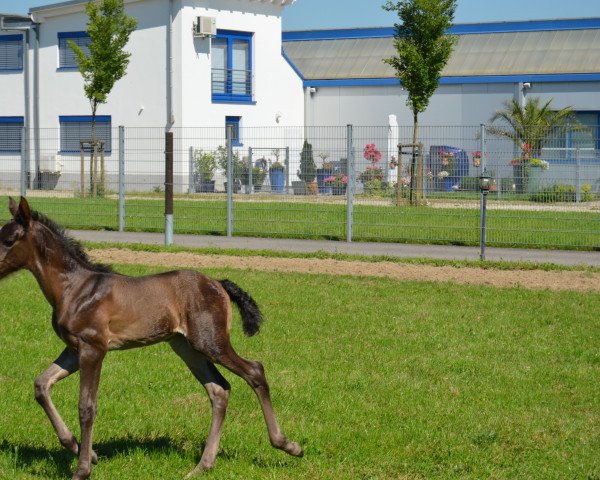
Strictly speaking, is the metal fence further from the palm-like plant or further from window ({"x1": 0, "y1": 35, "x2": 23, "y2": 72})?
window ({"x1": 0, "y1": 35, "x2": 23, "y2": 72})

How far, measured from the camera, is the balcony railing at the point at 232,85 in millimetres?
41938

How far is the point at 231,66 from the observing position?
4241 centimetres

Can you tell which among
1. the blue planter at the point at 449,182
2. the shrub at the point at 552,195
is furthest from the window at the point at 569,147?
the blue planter at the point at 449,182

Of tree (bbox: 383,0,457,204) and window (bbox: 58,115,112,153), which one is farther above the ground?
tree (bbox: 383,0,457,204)

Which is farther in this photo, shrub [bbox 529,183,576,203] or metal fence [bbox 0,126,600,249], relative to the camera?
metal fence [bbox 0,126,600,249]

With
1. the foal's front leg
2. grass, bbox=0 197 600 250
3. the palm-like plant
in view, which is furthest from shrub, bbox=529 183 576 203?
the palm-like plant

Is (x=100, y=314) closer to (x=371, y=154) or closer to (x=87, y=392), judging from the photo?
(x=87, y=392)

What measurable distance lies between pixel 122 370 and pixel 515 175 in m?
11.6

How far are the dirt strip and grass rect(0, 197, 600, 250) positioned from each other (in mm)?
3455

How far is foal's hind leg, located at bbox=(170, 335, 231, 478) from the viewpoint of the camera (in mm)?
6645

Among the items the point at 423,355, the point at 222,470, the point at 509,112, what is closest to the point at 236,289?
the point at 222,470

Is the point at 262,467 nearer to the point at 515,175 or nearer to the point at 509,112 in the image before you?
the point at 515,175

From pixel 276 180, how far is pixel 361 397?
49.1ft

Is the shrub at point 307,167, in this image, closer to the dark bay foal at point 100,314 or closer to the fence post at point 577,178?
the fence post at point 577,178
